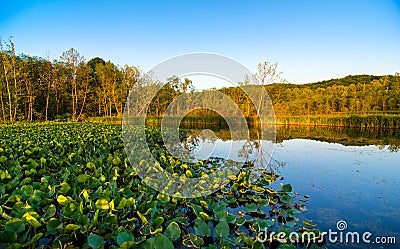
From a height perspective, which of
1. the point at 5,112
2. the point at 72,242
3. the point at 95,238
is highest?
the point at 5,112

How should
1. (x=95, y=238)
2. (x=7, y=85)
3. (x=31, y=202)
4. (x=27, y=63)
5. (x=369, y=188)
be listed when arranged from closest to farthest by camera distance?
(x=95, y=238) → (x=31, y=202) → (x=369, y=188) → (x=7, y=85) → (x=27, y=63)

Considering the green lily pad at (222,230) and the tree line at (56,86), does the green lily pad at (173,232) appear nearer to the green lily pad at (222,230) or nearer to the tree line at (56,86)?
the green lily pad at (222,230)

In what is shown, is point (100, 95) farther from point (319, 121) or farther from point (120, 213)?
point (120, 213)

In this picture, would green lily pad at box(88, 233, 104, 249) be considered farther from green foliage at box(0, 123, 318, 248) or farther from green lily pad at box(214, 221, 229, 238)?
green lily pad at box(214, 221, 229, 238)

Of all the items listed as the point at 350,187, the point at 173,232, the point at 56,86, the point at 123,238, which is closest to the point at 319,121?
the point at 350,187

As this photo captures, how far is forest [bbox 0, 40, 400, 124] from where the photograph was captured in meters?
22.9

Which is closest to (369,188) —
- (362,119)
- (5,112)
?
(362,119)

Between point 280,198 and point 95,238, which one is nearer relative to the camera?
point 95,238

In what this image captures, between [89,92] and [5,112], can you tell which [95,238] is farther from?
[89,92]

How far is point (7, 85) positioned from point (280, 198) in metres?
22.5

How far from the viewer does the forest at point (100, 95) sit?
22.9 meters

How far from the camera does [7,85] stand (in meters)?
19.2

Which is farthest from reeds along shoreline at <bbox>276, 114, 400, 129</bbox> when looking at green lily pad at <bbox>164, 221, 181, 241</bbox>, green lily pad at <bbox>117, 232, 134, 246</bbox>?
green lily pad at <bbox>117, 232, 134, 246</bbox>

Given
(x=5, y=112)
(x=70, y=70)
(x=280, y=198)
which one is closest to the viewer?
(x=280, y=198)
